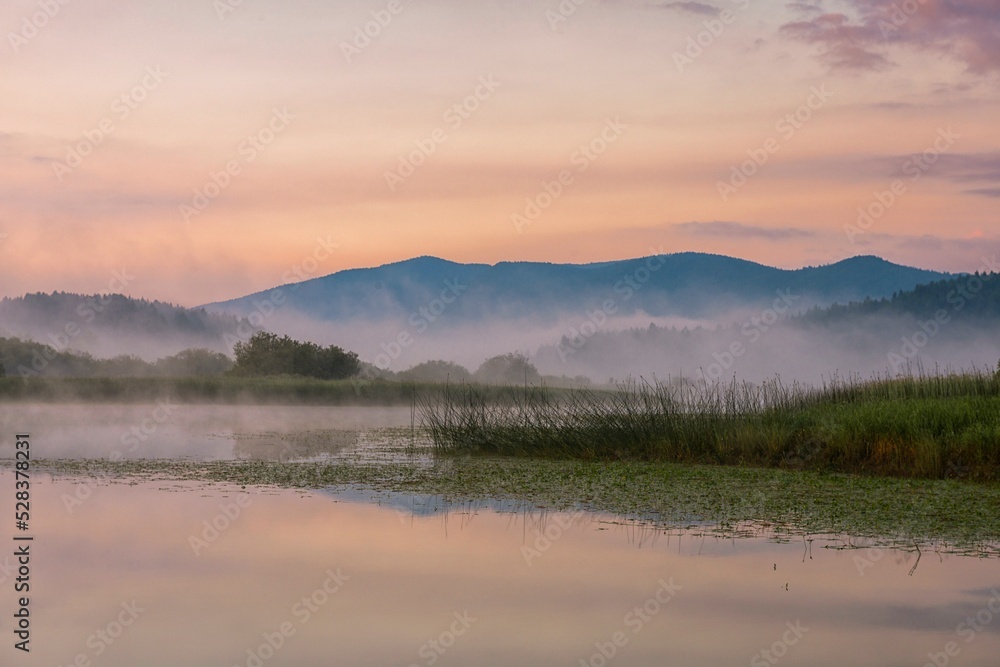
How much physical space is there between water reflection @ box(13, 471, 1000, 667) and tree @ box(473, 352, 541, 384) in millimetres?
36012

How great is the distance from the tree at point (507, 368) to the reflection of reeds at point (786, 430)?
2750 cm

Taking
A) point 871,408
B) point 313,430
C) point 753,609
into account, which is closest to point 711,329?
point 313,430

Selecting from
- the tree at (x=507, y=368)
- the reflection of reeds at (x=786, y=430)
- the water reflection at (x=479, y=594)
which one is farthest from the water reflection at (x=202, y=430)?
the tree at (x=507, y=368)

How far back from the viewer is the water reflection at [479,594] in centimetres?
627

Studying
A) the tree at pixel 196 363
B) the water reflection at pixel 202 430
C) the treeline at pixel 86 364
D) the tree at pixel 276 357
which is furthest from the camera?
the tree at pixel 196 363

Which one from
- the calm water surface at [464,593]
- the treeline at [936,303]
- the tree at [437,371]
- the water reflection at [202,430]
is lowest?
the calm water surface at [464,593]

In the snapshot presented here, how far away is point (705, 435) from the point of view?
16.1 metres

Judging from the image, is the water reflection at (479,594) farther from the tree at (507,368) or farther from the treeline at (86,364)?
the tree at (507,368)

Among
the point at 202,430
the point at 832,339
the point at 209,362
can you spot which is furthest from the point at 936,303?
the point at 202,430

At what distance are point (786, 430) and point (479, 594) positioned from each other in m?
9.23

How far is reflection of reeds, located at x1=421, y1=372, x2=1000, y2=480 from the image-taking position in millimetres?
14219

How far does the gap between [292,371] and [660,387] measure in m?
22.6

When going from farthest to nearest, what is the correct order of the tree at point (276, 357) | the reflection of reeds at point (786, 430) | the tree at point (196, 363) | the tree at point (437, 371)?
the tree at point (437, 371)
the tree at point (196, 363)
the tree at point (276, 357)
the reflection of reeds at point (786, 430)

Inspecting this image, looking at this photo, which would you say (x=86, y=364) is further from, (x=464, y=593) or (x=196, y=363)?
(x=464, y=593)
